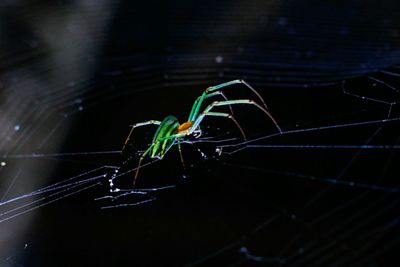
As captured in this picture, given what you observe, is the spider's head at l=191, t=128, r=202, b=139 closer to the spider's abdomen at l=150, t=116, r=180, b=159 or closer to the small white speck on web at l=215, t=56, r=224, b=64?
the spider's abdomen at l=150, t=116, r=180, b=159

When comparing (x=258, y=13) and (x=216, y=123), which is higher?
(x=258, y=13)

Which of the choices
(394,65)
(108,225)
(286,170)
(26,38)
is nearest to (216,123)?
(286,170)

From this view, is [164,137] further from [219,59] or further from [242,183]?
[219,59]

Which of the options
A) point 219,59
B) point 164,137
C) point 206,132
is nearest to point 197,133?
point 206,132

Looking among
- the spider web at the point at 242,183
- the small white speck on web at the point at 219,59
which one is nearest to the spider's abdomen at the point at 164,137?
the spider web at the point at 242,183

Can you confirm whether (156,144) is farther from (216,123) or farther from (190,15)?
(190,15)

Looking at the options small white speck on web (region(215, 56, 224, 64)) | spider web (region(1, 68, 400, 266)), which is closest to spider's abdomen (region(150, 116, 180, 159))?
spider web (region(1, 68, 400, 266))
